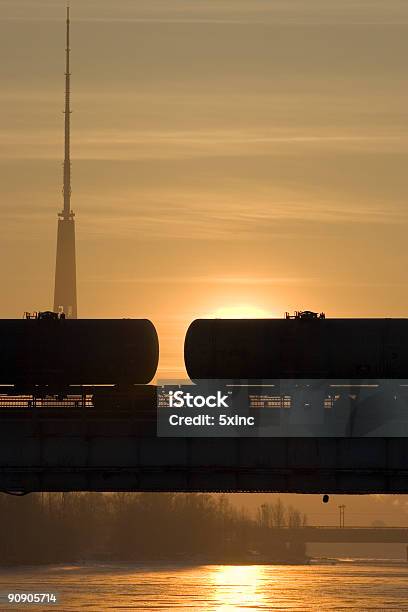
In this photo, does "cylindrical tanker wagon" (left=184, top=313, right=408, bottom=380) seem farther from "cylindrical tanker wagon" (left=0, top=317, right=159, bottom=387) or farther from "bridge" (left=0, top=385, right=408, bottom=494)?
"bridge" (left=0, top=385, right=408, bottom=494)

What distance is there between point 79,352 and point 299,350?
10.9 metres

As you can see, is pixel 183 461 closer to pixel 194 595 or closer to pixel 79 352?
pixel 79 352

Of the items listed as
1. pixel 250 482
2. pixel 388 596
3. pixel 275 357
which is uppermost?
pixel 275 357

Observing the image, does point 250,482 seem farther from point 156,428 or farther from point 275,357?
point 275,357

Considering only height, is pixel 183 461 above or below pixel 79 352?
below

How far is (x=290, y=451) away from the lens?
53719mm

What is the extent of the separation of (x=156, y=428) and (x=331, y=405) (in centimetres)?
931

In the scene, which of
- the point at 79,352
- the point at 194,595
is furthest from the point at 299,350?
the point at 194,595

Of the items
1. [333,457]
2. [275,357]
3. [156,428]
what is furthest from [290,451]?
[275,357]

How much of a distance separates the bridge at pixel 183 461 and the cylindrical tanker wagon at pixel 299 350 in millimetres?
8980

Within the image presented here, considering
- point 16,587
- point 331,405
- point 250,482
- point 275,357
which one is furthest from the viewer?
point 16,587

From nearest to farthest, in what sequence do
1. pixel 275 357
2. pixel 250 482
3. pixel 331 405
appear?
pixel 250 482, pixel 331 405, pixel 275 357

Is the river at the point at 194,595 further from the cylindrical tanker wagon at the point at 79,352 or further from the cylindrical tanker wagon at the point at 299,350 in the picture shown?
the cylindrical tanker wagon at the point at 299,350

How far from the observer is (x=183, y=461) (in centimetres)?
5366
